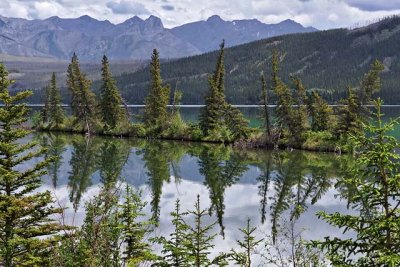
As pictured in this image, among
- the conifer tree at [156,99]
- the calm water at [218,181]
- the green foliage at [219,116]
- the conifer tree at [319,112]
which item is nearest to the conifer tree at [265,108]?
the green foliage at [219,116]

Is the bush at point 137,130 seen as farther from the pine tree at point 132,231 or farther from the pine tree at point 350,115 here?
the pine tree at point 132,231

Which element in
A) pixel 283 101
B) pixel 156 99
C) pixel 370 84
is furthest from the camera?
pixel 156 99

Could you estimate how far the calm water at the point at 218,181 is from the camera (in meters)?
34.6

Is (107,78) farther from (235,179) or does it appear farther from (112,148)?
(235,179)

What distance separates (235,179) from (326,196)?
11.4 m

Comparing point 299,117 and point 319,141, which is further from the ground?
point 299,117

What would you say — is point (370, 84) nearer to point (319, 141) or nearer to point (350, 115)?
point (350, 115)

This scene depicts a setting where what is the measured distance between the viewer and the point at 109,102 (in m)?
97.9

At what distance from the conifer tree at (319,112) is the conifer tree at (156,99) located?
29.2 metres

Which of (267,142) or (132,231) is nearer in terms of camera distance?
(132,231)

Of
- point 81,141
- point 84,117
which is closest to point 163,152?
point 81,141

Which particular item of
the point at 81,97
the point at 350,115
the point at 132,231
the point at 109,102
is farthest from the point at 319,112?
the point at 132,231

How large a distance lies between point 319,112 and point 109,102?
41.6m

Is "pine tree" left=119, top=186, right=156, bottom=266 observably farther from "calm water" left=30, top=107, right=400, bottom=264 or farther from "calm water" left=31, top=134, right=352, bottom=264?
"calm water" left=31, top=134, right=352, bottom=264
